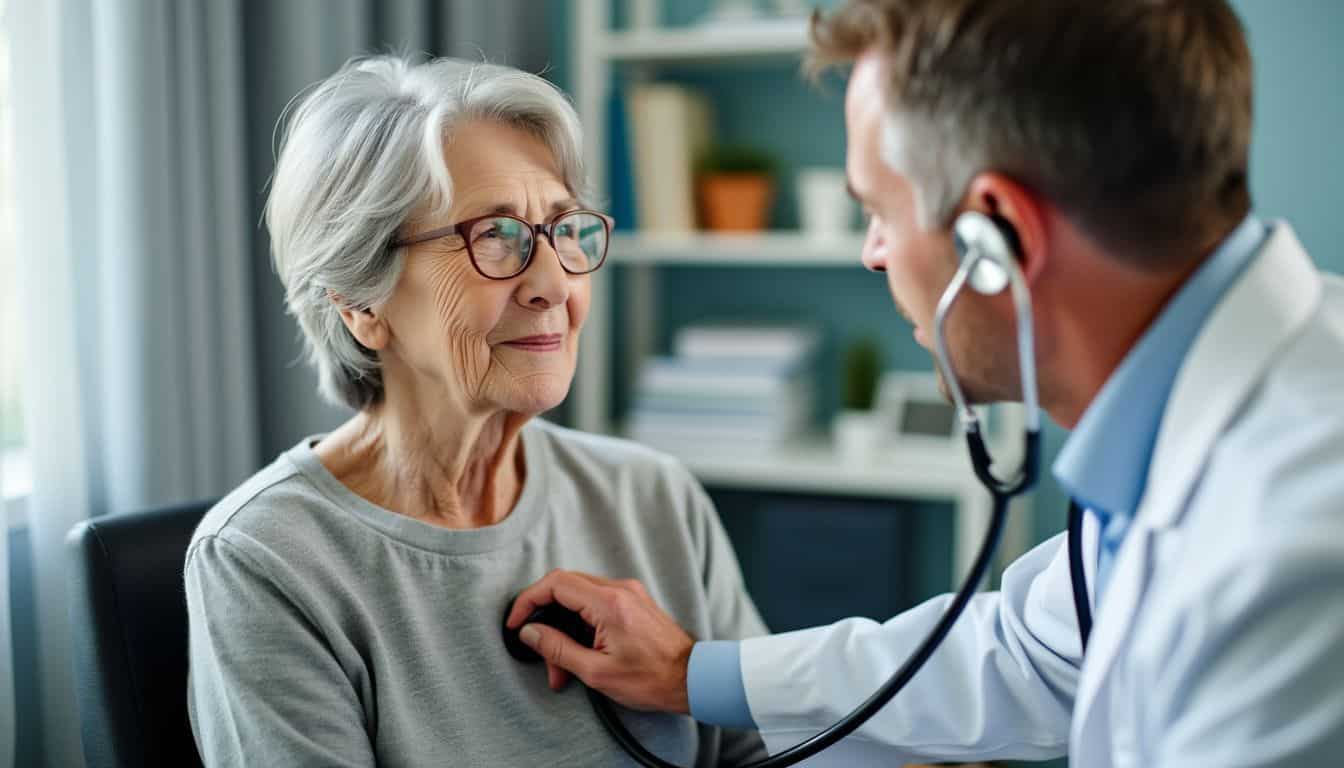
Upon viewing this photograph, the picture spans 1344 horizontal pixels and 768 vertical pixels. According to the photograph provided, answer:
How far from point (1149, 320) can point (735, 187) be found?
1700mm

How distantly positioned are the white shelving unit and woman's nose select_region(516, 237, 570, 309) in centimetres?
105

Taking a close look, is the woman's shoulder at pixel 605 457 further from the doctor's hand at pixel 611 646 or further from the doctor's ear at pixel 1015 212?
the doctor's ear at pixel 1015 212

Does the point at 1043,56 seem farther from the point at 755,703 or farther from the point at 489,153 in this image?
the point at 755,703

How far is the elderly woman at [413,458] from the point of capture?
3.49 feet

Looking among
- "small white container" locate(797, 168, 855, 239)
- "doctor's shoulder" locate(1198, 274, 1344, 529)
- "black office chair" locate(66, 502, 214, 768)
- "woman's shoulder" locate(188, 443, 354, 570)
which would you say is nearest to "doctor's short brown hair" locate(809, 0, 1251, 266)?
"doctor's shoulder" locate(1198, 274, 1344, 529)

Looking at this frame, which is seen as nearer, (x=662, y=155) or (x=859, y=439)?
(x=859, y=439)

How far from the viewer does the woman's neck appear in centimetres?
122

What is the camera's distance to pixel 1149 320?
Result: 87cm

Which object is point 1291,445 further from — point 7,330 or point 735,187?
point 735,187

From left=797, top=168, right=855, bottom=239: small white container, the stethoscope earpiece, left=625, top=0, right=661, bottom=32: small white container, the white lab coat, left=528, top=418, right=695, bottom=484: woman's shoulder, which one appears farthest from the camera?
left=625, top=0, right=661, bottom=32: small white container

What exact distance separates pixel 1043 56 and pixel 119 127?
128cm

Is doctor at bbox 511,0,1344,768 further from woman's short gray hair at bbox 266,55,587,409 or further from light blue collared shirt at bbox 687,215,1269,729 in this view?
woman's short gray hair at bbox 266,55,587,409

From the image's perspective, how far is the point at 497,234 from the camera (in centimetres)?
118

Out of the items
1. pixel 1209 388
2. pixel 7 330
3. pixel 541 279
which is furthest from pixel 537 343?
pixel 7 330
